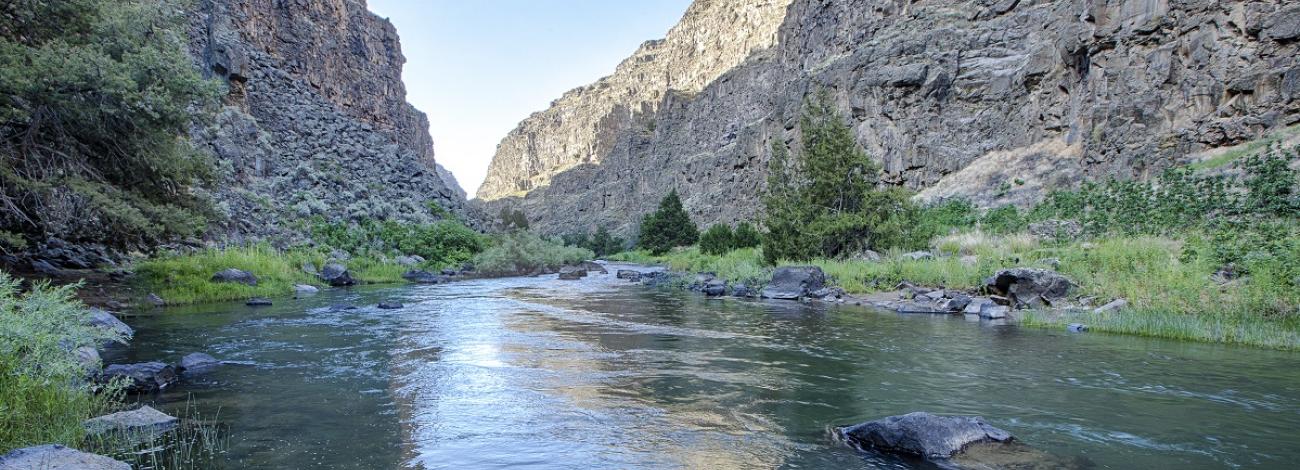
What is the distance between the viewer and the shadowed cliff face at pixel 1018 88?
24.0 meters

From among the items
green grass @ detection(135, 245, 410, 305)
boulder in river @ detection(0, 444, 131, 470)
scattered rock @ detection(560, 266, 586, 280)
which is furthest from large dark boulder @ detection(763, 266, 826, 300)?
boulder in river @ detection(0, 444, 131, 470)

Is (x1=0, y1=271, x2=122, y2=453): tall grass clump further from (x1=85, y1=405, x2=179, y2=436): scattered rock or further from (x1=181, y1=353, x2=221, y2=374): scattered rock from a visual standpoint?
(x1=181, y1=353, x2=221, y2=374): scattered rock

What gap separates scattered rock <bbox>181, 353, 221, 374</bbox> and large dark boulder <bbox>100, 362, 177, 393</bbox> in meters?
0.56

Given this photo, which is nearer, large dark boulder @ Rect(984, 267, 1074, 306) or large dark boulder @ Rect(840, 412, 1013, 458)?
large dark boulder @ Rect(840, 412, 1013, 458)

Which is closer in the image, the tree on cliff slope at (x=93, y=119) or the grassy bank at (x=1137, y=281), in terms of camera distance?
the grassy bank at (x=1137, y=281)

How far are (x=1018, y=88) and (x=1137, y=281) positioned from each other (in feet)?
102

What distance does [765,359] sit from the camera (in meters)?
8.93

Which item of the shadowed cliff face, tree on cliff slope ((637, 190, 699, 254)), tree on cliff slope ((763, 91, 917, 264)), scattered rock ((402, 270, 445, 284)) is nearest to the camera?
tree on cliff slope ((763, 91, 917, 264))

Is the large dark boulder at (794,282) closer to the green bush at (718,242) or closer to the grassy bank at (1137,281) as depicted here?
the grassy bank at (1137,281)

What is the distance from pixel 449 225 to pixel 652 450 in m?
30.3

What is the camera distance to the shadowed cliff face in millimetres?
23953

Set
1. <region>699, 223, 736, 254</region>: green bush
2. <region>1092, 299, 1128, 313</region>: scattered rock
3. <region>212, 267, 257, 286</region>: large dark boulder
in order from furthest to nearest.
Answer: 1. <region>699, 223, 736, 254</region>: green bush
2. <region>212, 267, 257, 286</region>: large dark boulder
3. <region>1092, 299, 1128, 313</region>: scattered rock

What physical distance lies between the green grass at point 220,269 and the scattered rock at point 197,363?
334 inches

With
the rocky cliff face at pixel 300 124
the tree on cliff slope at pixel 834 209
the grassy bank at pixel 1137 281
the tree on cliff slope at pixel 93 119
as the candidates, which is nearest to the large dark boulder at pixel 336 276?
the rocky cliff face at pixel 300 124
